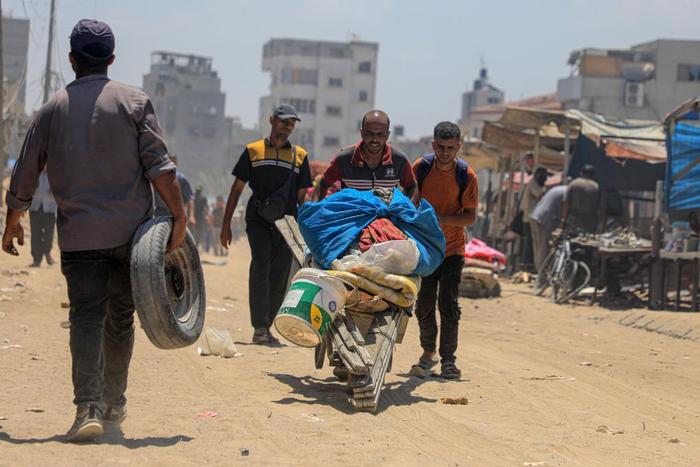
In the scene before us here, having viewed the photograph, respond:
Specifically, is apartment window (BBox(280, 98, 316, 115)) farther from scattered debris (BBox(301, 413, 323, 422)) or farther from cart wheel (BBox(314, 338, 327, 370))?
scattered debris (BBox(301, 413, 323, 422))

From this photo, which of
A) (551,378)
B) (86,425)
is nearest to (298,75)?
(551,378)

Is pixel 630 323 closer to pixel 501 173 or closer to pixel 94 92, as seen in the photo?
pixel 94 92

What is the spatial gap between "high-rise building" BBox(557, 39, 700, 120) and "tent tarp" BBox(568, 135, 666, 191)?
54.9 meters

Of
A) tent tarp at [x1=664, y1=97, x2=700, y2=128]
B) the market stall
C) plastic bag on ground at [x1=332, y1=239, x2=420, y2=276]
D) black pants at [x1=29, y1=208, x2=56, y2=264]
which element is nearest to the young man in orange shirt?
plastic bag on ground at [x1=332, y1=239, x2=420, y2=276]

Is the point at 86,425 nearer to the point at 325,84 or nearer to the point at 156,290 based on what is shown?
the point at 156,290

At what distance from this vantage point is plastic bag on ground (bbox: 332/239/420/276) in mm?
7148

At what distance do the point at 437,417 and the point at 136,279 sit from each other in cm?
229

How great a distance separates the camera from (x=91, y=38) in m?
5.60

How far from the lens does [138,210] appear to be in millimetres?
5625

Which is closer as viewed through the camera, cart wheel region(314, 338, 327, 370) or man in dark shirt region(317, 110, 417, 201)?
cart wheel region(314, 338, 327, 370)

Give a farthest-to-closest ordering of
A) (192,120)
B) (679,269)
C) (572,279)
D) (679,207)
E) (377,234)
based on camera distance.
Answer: (192,120), (572,279), (679,207), (679,269), (377,234)

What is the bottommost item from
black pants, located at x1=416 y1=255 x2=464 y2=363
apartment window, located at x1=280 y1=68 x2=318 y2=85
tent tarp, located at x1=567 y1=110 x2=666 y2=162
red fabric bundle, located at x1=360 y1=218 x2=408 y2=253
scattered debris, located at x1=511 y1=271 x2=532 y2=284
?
scattered debris, located at x1=511 y1=271 x2=532 y2=284

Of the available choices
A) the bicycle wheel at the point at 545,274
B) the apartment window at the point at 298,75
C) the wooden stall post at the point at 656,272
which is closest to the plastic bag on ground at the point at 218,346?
the wooden stall post at the point at 656,272

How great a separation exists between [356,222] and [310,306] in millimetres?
920
